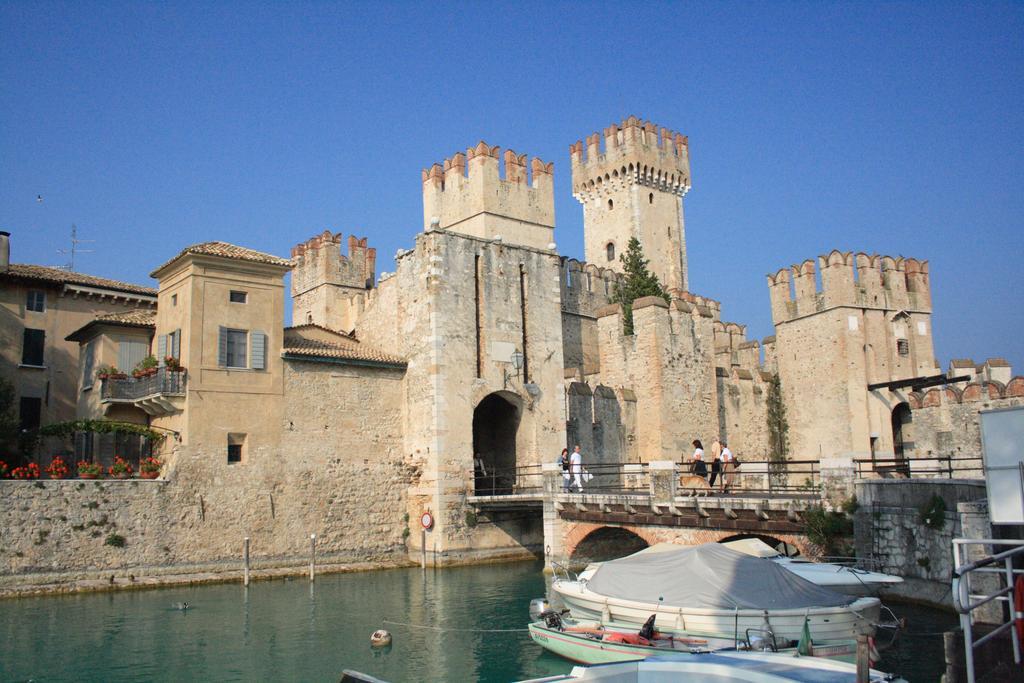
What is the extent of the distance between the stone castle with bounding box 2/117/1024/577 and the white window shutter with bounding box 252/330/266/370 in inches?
2.5

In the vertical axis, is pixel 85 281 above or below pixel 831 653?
above

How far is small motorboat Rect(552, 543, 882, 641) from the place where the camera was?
535 inches

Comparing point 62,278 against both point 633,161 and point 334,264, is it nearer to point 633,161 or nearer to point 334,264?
point 334,264

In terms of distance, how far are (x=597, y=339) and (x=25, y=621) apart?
26020 mm

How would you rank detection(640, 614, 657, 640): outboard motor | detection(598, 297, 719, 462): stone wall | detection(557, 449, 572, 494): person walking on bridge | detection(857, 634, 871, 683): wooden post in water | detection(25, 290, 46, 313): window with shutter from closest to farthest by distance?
detection(857, 634, 871, 683): wooden post in water, detection(640, 614, 657, 640): outboard motor, detection(557, 449, 572, 494): person walking on bridge, detection(25, 290, 46, 313): window with shutter, detection(598, 297, 719, 462): stone wall

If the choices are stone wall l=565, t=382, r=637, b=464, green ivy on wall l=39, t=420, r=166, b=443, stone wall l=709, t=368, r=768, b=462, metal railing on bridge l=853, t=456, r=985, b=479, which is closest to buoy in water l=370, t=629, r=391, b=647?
metal railing on bridge l=853, t=456, r=985, b=479

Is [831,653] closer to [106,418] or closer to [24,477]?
[24,477]

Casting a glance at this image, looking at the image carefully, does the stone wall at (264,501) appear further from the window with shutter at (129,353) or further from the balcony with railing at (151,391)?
the window with shutter at (129,353)

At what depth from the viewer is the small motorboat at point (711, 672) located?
31.6 ft

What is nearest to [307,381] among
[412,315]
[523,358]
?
[412,315]

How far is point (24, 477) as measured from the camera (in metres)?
22.2

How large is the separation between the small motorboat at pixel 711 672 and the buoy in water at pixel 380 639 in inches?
279

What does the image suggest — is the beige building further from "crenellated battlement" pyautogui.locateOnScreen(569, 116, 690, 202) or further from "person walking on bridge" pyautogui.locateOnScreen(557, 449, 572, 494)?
"crenellated battlement" pyautogui.locateOnScreen(569, 116, 690, 202)

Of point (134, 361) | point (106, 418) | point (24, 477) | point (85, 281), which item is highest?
point (85, 281)
